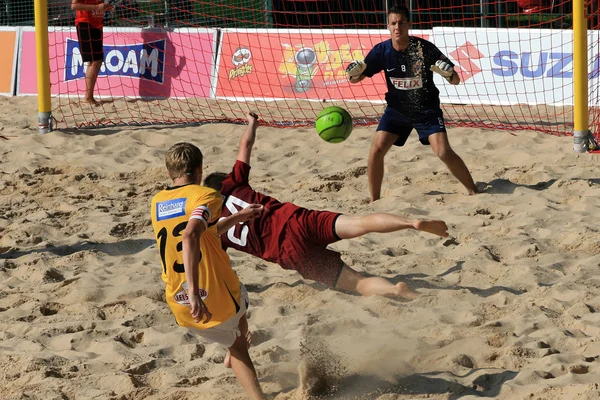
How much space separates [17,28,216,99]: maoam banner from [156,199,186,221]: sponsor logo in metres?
7.58

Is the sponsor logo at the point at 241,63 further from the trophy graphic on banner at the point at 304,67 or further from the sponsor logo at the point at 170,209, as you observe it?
the sponsor logo at the point at 170,209

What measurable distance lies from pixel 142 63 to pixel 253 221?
6890 millimetres

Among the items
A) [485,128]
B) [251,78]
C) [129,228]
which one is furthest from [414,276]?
[251,78]

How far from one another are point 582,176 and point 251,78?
4990mm

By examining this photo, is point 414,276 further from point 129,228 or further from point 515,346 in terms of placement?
point 129,228

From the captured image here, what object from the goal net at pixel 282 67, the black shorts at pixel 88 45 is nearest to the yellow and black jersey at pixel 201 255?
the goal net at pixel 282 67

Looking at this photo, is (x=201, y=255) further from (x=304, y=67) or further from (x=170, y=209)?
(x=304, y=67)

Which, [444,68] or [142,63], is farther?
[142,63]

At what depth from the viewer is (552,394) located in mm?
3799

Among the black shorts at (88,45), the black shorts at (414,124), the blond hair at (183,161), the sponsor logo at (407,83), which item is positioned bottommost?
the black shorts at (414,124)

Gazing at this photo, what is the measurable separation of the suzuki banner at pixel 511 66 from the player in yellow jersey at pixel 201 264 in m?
6.92

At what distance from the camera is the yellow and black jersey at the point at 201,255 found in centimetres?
391

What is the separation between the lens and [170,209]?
3.93 m

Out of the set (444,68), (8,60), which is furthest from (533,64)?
(8,60)
